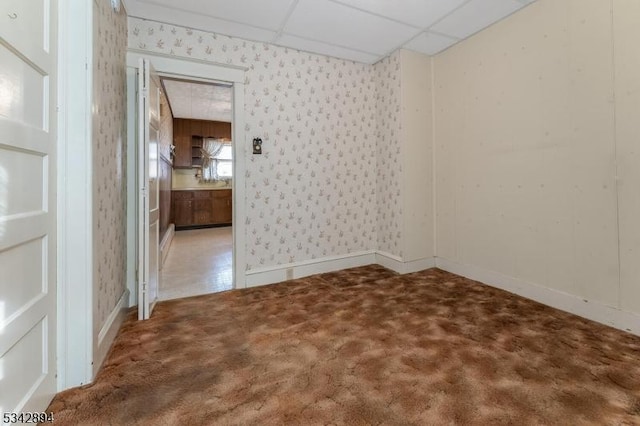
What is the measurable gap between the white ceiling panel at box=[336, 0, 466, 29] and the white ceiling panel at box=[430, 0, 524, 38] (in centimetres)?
13

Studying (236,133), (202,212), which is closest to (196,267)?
(236,133)

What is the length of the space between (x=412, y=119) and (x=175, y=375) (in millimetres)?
3391

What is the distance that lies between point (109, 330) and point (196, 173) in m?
6.67

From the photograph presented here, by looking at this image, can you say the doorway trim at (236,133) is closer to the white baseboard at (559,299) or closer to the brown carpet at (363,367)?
the brown carpet at (363,367)

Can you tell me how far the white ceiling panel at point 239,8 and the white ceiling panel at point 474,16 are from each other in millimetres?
1556

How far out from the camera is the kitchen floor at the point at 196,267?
3051 mm

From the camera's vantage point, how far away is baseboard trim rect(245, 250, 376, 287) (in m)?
3.11

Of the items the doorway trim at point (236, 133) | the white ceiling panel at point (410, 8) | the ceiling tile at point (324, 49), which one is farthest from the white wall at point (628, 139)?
the doorway trim at point (236, 133)

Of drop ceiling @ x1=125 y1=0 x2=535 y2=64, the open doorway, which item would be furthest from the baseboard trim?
drop ceiling @ x1=125 y1=0 x2=535 y2=64

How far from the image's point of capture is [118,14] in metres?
2.25

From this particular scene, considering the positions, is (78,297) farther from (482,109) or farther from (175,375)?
(482,109)

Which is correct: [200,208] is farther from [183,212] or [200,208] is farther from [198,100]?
[198,100]

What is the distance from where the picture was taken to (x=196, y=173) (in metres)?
7.98

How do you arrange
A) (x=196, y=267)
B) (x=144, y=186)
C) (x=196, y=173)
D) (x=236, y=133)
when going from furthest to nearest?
(x=196, y=173) < (x=196, y=267) < (x=236, y=133) < (x=144, y=186)
